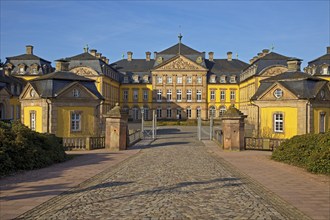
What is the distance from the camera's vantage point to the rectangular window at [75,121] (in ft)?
75.6

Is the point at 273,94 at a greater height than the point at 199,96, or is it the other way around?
the point at 199,96

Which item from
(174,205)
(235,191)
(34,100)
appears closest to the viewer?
(174,205)

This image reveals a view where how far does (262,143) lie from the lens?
2050 cm

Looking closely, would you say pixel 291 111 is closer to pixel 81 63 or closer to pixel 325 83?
pixel 325 83

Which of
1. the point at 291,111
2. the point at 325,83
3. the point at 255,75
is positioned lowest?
the point at 291,111

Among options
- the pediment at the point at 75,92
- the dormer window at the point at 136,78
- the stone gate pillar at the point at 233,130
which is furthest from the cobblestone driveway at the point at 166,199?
the dormer window at the point at 136,78

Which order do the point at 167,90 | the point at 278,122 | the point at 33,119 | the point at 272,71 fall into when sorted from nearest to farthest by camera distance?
the point at 33,119 → the point at 278,122 → the point at 272,71 → the point at 167,90

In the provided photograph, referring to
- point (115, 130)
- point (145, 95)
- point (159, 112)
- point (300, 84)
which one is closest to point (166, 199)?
point (115, 130)

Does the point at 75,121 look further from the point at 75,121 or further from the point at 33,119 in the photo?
the point at 33,119

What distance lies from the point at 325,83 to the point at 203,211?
21.3m

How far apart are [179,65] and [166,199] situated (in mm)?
61318

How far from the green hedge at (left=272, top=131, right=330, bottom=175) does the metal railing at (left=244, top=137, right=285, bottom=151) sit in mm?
4432

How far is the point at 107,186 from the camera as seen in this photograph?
945cm

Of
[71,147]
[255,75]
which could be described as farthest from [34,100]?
[255,75]
